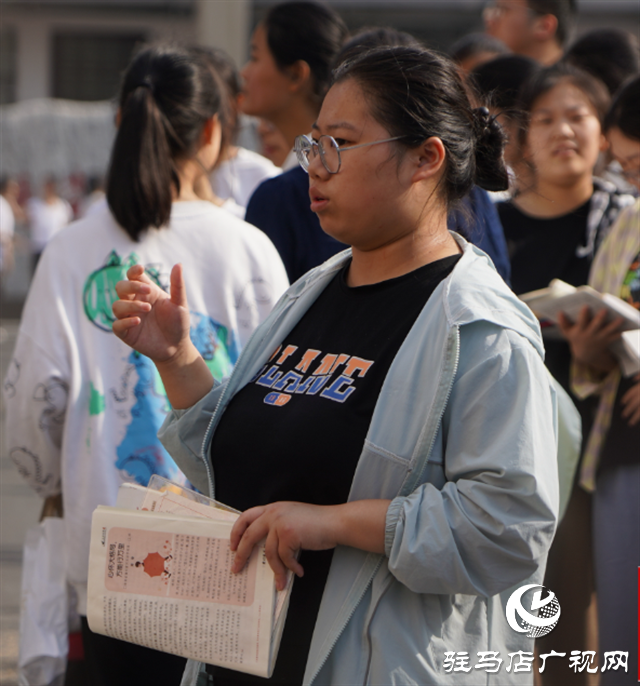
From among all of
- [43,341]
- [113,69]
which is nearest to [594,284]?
[43,341]

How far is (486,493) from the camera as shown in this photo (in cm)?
134

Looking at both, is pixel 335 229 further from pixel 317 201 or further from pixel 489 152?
pixel 489 152

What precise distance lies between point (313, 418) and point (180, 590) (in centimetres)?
36

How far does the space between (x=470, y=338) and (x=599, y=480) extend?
140 centimetres

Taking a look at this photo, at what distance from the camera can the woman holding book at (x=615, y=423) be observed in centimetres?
246

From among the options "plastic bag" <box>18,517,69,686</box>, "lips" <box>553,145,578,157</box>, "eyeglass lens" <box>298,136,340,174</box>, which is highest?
"eyeglass lens" <box>298,136,340,174</box>

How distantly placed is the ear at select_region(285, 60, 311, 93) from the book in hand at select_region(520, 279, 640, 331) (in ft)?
3.56

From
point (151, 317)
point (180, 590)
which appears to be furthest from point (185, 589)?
point (151, 317)

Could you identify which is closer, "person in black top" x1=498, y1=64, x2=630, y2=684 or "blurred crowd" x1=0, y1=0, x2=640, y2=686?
"blurred crowd" x1=0, y1=0, x2=640, y2=686

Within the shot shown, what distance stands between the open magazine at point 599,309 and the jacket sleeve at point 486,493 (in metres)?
1.14

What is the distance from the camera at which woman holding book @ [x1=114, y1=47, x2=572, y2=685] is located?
136 centimetres

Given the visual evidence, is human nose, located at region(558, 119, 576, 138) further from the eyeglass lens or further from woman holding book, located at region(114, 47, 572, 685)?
the eyeglass lens

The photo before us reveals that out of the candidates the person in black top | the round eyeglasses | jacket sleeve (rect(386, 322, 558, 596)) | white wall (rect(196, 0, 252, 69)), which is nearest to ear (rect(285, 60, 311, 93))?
the person in black top

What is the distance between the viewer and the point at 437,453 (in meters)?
1.42
